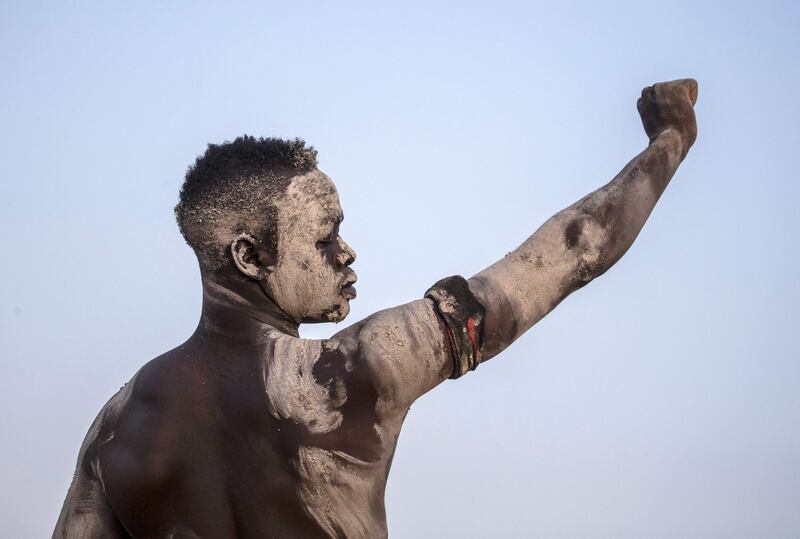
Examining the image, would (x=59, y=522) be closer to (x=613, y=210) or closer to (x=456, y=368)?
(x=456, y=368)

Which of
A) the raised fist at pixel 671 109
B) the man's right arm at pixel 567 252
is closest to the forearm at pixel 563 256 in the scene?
the man's right arm at pixel 567 252

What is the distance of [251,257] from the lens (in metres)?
4.23

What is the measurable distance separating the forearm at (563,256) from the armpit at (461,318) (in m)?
0.04

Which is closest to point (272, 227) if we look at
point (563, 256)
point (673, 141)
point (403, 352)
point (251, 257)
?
point (251, 257)

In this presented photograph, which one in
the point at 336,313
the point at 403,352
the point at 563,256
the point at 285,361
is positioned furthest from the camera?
the point at 336,313

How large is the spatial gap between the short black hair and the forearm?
77 centimetres

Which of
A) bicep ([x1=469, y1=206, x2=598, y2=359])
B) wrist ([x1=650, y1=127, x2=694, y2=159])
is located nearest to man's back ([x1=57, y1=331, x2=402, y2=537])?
bicep ([x1=469, y1=206, x2=598, y2=359])

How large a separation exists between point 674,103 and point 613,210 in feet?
2.34

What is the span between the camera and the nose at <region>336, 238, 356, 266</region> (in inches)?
169

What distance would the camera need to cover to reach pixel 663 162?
4.52 m

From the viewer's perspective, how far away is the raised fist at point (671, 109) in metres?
4.69

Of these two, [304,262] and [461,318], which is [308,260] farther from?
[461,318]

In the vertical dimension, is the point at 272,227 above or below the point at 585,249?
above

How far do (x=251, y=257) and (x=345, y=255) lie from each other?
0.34 meters
